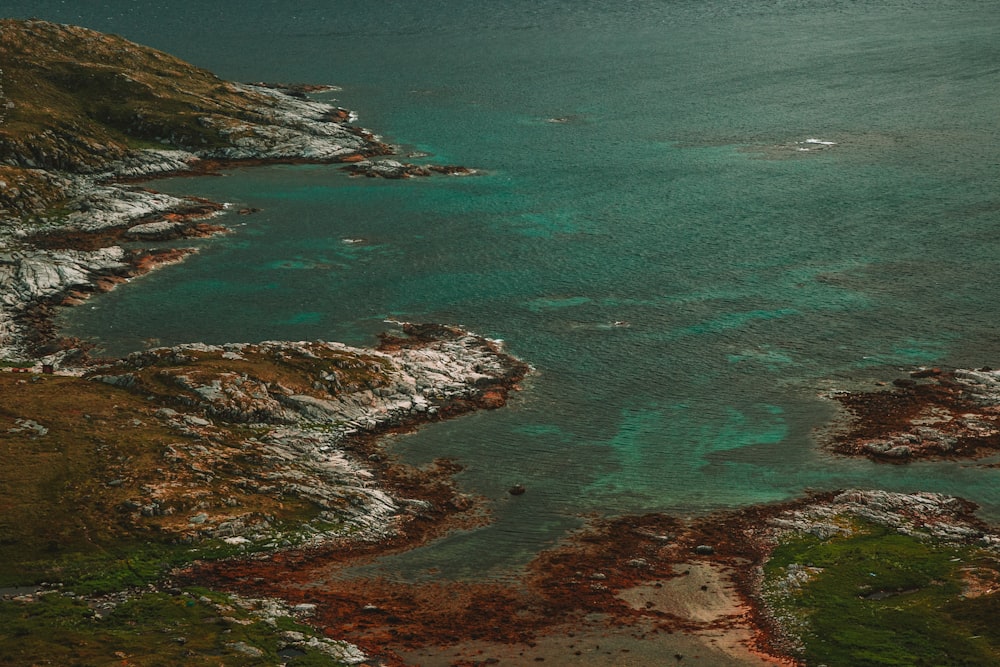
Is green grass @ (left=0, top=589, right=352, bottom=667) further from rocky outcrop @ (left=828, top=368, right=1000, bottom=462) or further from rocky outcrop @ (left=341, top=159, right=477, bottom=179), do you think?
rocky outcrop @ (left=341, top=159, right=477, bottom=179)

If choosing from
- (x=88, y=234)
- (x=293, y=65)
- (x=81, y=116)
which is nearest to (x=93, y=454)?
(x=88, y=234)

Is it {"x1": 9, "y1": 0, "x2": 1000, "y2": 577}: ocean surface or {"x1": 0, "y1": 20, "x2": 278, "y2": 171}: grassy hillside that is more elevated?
{"x1": 0, "y1": 20, "x2": 278, "y2": 171}: grassy hillside

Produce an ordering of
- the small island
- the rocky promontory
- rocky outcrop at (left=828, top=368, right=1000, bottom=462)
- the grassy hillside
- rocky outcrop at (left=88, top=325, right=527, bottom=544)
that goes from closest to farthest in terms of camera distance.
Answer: the small island → rocky outcrop at (left=88, top=325, right=527, bottom=544) → rocky outcrop at (left=828, top=368, right=1000, bottom=462) → the rocky promontory → the grassy hillside

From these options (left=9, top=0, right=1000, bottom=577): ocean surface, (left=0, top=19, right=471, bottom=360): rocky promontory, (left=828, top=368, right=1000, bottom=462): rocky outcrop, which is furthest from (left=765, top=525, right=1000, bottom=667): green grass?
(left=0, top=19, right=471, bottom=360): rocky promontory

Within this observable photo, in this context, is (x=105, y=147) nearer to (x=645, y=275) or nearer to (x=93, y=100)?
(x=93, y=100)

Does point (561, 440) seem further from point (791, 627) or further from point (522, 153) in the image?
point (522, 153)

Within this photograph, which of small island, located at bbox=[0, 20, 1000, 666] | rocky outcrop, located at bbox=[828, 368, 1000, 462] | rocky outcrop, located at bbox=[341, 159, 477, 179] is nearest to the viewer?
small island, located at bbox=[0, 20, 1000, 666]
